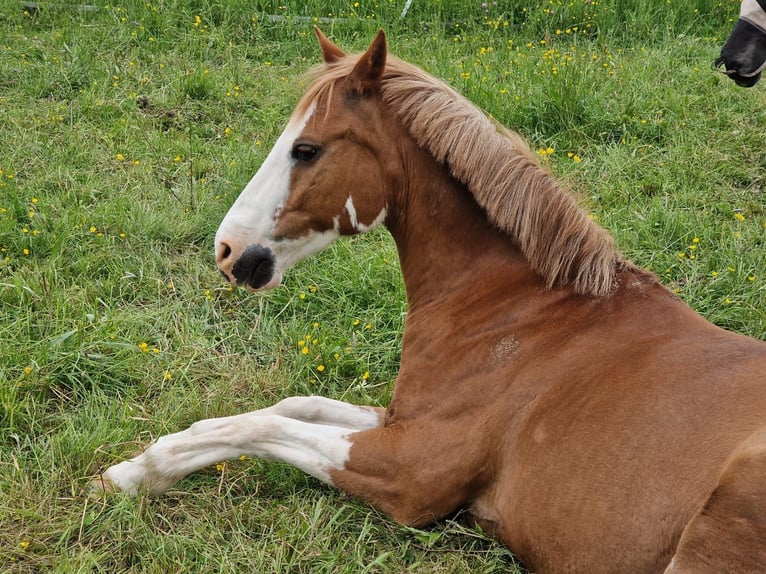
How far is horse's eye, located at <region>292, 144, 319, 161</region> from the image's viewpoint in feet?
9.61

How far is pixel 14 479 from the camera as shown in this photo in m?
3.05

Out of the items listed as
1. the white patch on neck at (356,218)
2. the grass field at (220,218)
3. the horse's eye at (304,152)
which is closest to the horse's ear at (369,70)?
the horse's eye at (304,152)

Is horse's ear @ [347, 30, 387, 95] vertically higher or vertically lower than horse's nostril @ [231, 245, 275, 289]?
higher

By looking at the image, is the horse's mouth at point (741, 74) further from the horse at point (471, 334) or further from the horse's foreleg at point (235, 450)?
the horse's foreleg at point (235, 450)

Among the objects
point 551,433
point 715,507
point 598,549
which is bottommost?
point 598,549

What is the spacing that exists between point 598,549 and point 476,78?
4455 mm

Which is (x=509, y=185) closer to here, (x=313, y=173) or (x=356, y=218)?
(x=356, y=218)

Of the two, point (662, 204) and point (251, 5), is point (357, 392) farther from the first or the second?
point (251, 5)

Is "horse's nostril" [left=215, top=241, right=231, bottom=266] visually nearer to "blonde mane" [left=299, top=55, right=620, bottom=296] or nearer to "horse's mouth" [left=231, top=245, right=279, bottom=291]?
"horse's mouth" [left=231, top=245, right=279, bottom=291]

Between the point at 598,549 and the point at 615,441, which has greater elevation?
the point at 615,441

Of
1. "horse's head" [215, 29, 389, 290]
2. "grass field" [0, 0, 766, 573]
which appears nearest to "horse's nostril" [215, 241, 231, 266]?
"horse's head" [215, 29, 389, 290]

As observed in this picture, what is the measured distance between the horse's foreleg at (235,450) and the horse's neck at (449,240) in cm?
71

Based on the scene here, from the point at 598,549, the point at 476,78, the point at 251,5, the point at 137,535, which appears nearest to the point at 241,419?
the point at 137,535

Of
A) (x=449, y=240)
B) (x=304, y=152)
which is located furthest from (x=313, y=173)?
(x=449, y=240)
